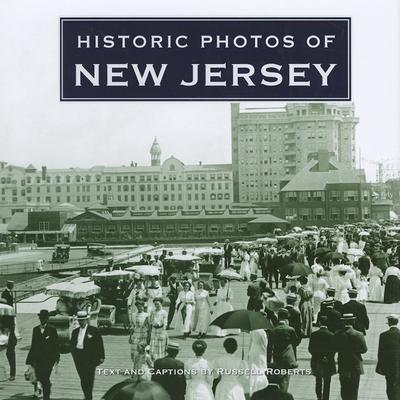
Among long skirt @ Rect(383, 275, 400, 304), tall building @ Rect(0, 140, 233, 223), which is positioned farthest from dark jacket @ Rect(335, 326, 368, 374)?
tall building @ Rect(0, 140, 233, 223)

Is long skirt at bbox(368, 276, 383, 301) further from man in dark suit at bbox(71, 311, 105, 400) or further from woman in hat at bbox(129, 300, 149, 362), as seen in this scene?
man in dark suit at bbox(71, 311, 105, 400)

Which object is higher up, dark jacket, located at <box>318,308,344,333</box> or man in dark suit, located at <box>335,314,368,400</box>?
dark jacket, located at <box>318,308,344,333</box>

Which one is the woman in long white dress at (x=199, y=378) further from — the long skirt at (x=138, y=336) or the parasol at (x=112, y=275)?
the parasol at (x=112, y=275)

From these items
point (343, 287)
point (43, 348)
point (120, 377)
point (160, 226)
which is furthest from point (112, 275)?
point (160, 226)

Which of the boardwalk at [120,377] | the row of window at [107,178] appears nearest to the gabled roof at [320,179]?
the row of window at [107,178]

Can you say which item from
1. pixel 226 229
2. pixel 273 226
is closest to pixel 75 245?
pixel 226 229

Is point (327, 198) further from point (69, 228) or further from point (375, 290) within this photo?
point (375, 290)
